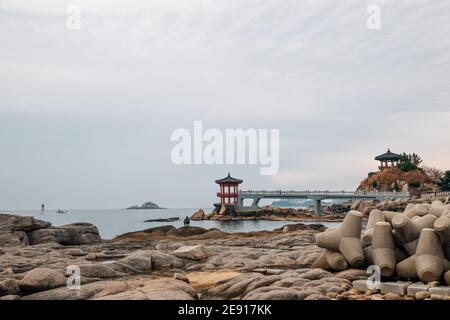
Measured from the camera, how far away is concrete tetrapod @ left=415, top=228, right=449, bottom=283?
11953 mm

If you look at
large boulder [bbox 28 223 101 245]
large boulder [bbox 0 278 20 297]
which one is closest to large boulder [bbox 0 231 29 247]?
large boulder [bbox 28 223 101 245]

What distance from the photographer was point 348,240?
14250mm

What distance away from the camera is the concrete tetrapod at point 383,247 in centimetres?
1298

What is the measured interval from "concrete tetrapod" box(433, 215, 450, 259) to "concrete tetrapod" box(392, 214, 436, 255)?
78cm

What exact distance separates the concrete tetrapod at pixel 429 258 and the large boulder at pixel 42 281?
31.3 feet

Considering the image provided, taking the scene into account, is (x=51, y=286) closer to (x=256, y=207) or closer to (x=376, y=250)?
(x=376, y=250)

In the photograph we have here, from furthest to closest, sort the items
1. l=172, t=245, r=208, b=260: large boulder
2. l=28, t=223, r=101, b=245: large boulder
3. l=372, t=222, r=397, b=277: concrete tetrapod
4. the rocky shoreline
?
1. l=28, t=223, r=101, b=245: large boulder
2. l=172, t=245, r=208, b=260: large boulder
3. l=372, t=222, r=397, b=277: concrete tetrapod
4. the rocky shoreline

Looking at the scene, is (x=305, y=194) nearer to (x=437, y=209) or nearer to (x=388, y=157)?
(x=388, y=157)

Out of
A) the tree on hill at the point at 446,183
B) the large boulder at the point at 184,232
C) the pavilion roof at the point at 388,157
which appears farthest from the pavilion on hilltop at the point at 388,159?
the large boulder at the point at 184,232

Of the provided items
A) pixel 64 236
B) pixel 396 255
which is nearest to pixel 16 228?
pixel 64 236

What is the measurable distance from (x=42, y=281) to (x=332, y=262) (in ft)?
27.5

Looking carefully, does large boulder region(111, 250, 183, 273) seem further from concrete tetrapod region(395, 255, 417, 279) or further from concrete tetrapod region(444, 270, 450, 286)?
concrete tetrapod region(444, 270, 450, 286)
